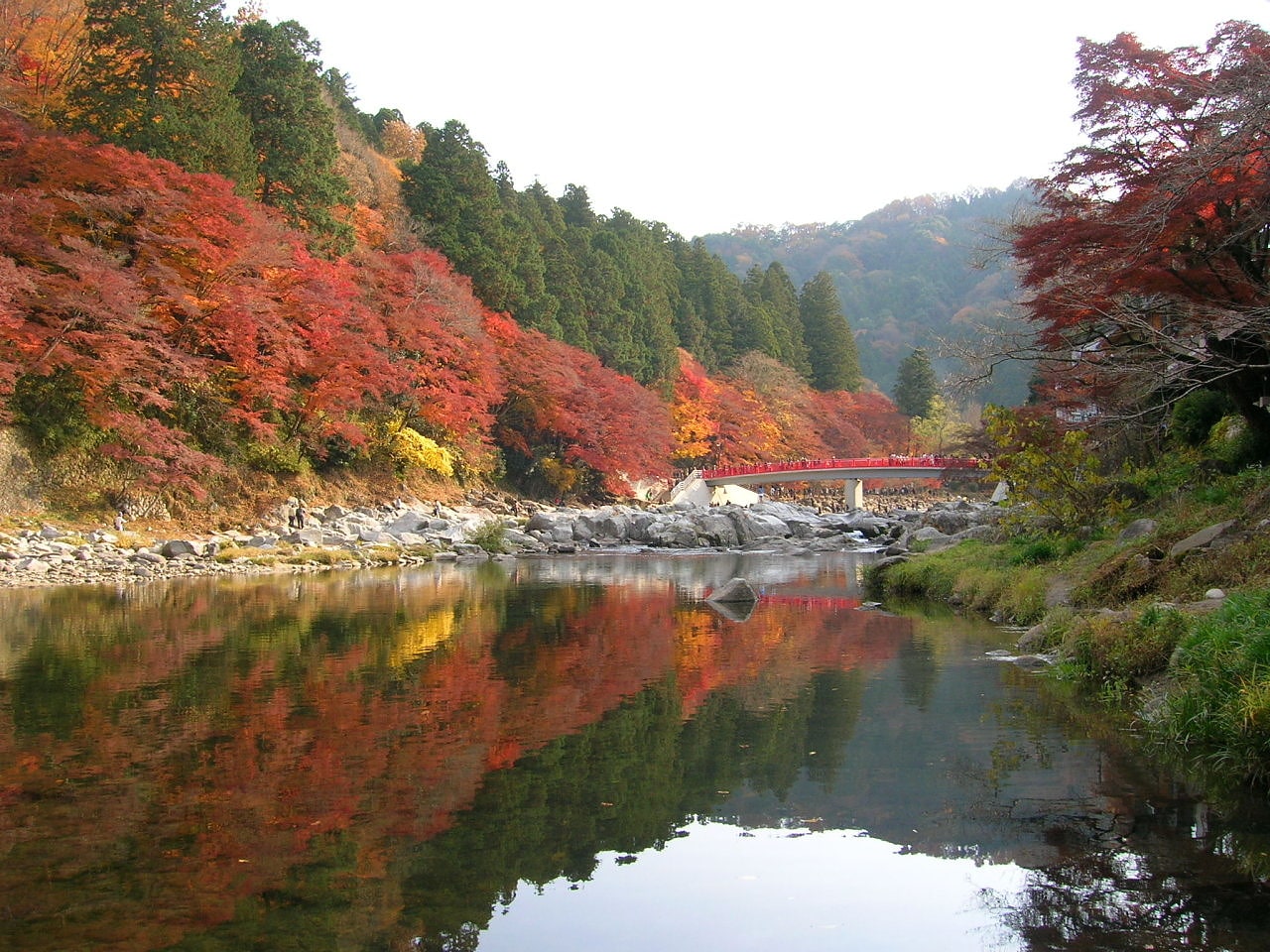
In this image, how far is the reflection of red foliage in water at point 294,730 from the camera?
5.11m

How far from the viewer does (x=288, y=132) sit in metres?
32.0

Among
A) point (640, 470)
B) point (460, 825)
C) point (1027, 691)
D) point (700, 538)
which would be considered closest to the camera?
point (460, 825)

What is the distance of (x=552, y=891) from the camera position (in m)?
5.03

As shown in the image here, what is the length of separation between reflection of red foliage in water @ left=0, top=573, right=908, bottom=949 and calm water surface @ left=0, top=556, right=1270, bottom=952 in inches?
1.2

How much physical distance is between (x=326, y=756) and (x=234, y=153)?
25187mm

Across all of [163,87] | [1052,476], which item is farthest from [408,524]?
[1052,476]

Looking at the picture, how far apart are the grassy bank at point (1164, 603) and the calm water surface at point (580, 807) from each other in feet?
1.60

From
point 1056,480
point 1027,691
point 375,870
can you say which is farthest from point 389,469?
point 375,870

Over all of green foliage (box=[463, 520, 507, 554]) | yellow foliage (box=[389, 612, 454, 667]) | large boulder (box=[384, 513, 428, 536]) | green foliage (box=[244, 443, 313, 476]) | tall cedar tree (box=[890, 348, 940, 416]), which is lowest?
yellow foliage (box=[389, 612, 454, 667])

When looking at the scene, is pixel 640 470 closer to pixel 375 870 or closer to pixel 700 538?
pixel 700 538

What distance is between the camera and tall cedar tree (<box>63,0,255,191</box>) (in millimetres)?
26562

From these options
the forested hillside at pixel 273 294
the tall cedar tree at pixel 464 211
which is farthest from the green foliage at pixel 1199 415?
the tall cedar tree at pixel 464 211

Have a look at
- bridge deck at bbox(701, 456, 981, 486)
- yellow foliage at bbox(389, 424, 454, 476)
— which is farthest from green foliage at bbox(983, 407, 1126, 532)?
bridge deck at bbox(701, 456, 981, 486)

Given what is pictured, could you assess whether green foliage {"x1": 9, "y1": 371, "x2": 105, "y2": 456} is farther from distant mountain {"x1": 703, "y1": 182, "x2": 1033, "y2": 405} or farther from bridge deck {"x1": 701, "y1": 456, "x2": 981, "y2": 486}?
distant mountain {"x1": 703, "y1": 182, "x2": 1033, "y2": 405}
